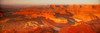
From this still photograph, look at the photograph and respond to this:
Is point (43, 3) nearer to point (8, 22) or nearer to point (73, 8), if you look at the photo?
point (73, 8)

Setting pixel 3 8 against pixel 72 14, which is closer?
pixel 3 8

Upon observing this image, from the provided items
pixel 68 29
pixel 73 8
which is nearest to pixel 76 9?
pixel 73 8

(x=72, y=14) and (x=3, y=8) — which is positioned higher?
(x=3, y=8)

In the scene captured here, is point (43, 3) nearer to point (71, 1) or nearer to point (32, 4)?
point (32, 4)

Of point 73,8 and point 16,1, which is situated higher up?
point 16,1

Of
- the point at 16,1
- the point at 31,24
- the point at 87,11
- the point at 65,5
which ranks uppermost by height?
the point at 16,1

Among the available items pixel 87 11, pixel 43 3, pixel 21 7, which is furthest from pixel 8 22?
pixel 87 11
